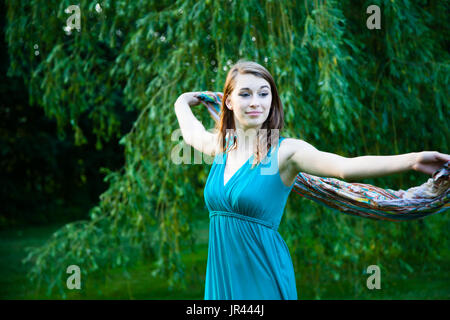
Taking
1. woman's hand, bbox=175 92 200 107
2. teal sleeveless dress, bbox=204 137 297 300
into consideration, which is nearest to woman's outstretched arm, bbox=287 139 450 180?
teal sleeveless dress, bbox=204 137 297 300

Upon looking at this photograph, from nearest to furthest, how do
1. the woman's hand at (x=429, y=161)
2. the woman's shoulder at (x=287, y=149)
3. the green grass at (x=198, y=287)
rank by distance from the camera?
the woman's hand at (x=429, y=161) → the woman's shoulder at (x=287, y=149) → the green grass at (x=198, y=287)

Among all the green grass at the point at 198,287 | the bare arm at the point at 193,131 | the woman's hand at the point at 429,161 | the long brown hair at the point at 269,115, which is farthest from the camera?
the green grass at the point at 198,287

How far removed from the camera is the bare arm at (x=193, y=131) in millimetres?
2164

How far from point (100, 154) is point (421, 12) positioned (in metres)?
10.3

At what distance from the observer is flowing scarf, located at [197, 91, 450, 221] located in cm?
181

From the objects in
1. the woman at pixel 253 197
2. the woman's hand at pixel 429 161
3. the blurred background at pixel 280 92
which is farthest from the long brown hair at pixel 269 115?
the blurred background at pixel 280 92

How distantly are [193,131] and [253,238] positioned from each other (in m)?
0.68

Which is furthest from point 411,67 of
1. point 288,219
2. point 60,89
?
point 60,89

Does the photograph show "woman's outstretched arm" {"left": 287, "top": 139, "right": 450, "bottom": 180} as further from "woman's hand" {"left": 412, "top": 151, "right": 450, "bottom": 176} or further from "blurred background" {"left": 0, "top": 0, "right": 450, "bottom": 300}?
"blurred background" {"left": 0, "top": 0, "right": 450, "bottom": 300}

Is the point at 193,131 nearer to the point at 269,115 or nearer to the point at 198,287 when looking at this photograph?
the point at 269,115

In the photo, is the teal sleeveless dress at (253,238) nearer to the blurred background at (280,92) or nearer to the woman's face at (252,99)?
the woman's face at (252,99)

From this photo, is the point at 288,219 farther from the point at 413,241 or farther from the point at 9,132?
the point at 9,132

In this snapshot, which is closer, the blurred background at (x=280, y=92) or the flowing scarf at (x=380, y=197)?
the flowing scarf at (x=380, y=197)

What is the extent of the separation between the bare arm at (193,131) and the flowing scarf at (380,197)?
136mm
